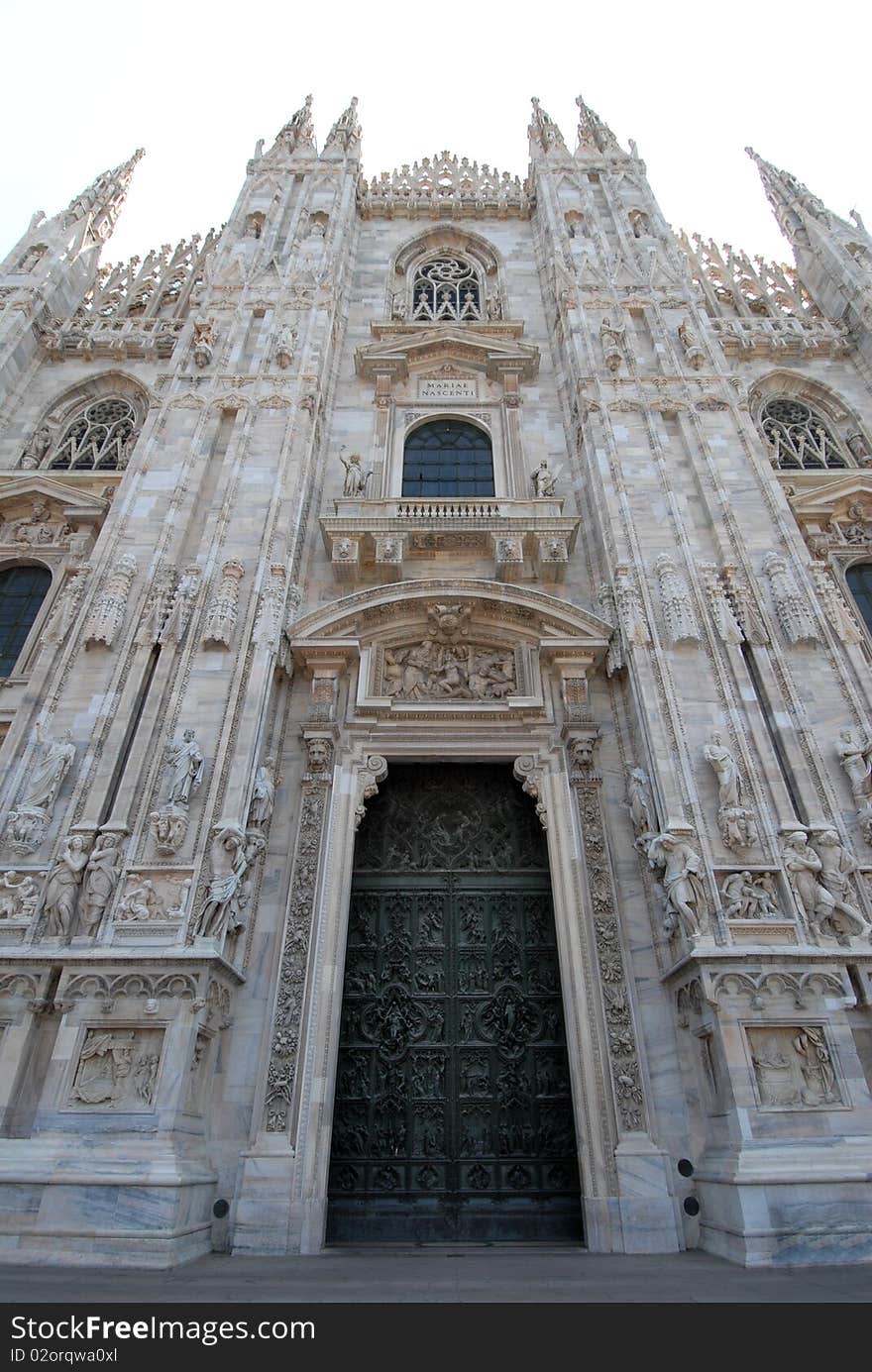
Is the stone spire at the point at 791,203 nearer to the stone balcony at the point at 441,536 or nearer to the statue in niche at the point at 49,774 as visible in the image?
the stone balcony at the point at 441,536

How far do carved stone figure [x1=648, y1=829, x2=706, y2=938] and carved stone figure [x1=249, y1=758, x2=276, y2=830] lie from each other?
15.6ft

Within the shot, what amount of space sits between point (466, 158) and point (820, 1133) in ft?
81.5

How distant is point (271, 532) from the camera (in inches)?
461

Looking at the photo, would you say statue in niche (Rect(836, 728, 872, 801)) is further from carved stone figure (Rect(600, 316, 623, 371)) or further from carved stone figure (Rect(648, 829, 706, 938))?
carved stone figure (Rect(600, 316, 623, 371))

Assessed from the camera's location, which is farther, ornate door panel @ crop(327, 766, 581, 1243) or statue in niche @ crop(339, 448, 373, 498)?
statue in niche @ crop(339, 448, 373, 498)

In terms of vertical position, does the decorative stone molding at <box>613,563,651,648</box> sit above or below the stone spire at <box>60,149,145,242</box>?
below

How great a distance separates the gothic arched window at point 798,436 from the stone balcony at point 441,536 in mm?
6035

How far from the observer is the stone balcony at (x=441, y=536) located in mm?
12328

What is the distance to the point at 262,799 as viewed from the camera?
9.43 m

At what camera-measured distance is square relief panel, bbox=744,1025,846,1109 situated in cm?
745

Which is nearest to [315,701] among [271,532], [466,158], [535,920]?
[271,532]

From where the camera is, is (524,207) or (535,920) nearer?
(535,920)

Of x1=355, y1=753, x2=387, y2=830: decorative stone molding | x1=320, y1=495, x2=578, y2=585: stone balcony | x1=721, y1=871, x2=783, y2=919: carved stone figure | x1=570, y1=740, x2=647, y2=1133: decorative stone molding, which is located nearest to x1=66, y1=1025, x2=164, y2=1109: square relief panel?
x1=355, y1=753, x2=387, y2=830: decorative stone molding
